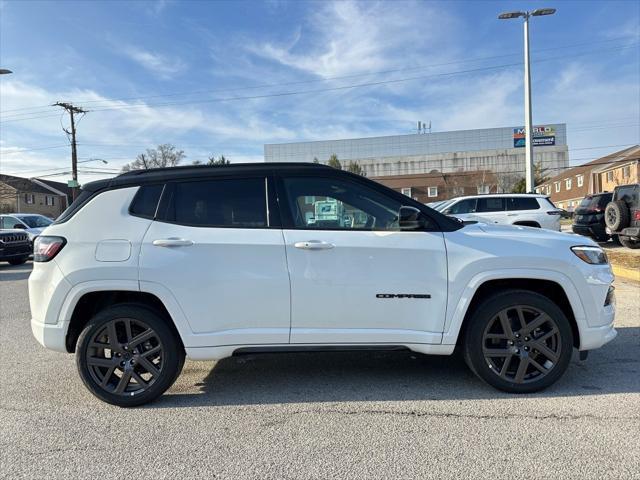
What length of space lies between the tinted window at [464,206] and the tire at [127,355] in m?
11.2

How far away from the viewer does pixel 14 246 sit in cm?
1437

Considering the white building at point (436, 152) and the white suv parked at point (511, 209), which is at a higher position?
the white building at point (436, 152)

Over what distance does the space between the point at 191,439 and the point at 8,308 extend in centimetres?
634

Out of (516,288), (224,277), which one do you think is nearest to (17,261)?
(224,277)

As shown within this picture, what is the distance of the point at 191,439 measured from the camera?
3098 mm

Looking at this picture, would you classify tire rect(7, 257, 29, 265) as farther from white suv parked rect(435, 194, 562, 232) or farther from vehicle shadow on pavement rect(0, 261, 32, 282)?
white suv parked rect(435, 194, 562, 232)

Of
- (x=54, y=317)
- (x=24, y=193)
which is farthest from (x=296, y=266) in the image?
(x=24, y=193)

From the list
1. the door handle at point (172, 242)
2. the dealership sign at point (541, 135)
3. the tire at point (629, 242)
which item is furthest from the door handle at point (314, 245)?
the dealership sign at point (541, 135)

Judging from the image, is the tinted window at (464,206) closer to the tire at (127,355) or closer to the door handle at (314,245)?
the door handle at (314,245)

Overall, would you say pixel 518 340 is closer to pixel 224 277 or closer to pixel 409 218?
pixel 409 218

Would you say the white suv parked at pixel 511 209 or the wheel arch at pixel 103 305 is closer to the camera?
the wheel arch at pixel 103 305

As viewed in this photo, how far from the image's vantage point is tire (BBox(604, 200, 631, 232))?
12.4m

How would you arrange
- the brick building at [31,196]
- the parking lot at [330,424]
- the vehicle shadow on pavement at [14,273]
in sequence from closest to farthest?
the parking lot at [330,424], the vehicle shadow on pavement at [14,273], the brick building at [31,196]

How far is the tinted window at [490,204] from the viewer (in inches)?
534
